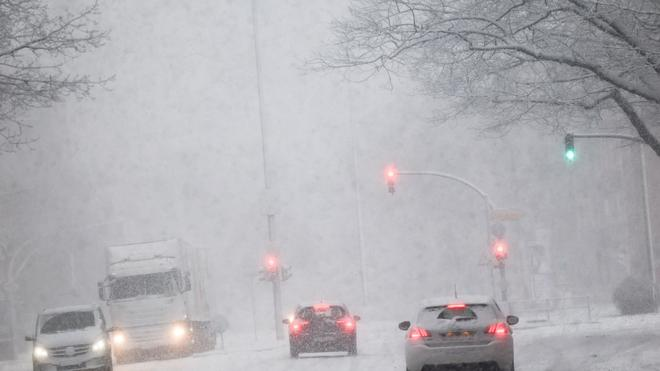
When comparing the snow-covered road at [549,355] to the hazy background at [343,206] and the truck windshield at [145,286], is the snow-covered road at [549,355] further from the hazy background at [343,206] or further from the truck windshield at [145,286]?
the hazy background at [343,206]

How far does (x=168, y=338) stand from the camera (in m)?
30.7

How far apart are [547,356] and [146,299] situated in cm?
1271

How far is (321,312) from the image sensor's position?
2689 cm

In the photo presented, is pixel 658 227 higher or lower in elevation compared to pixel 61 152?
lower

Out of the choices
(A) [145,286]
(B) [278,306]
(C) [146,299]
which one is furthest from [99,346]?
(B) [278,306]

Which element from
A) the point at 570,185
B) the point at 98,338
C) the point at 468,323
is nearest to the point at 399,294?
the point at 570,185

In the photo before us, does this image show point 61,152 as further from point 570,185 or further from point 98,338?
point 98,338

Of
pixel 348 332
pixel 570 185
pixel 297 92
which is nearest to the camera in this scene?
pixel 348 332

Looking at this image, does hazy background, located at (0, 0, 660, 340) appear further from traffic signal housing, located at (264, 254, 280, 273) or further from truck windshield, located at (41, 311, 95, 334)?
truck windshield, located at (41, 311, 95, 334)

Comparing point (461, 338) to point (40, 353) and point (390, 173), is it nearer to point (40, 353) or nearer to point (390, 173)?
point (40, 353)

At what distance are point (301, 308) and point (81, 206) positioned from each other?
241ft

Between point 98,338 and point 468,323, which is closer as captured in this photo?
point 468,323

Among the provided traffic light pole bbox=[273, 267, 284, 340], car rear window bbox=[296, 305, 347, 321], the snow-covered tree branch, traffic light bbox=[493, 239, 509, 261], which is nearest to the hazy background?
traffic light pole bbox=[273, 267, 284, 340]

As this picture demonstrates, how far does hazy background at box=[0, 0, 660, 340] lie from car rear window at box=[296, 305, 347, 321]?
14361mm
